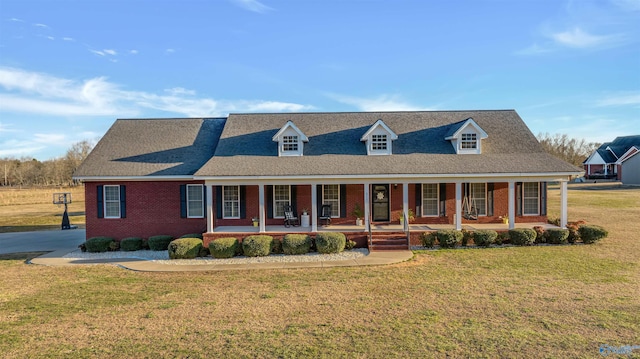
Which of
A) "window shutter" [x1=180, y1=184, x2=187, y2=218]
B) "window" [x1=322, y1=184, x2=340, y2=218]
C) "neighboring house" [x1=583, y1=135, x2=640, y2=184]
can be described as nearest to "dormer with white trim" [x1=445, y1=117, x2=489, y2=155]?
"window" [x1=322, y1=184, x2=340, y2=218]

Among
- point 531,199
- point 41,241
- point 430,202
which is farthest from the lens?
point 41,241

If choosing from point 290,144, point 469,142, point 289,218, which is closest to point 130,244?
point 289,218

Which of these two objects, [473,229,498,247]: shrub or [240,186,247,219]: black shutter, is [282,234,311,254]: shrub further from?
[473,229,498,247]: shrub

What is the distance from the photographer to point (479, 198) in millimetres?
19516

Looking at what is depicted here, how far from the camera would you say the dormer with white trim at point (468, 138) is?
1873cm

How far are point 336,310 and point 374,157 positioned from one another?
Answer: 10.8 metres

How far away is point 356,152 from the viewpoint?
1912 centimetres

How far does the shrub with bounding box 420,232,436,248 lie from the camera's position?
16.4 m

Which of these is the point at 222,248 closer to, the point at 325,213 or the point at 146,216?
the point at 325,213

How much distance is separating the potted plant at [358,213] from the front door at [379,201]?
0.73m

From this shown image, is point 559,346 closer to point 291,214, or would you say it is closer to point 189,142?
point 291,214

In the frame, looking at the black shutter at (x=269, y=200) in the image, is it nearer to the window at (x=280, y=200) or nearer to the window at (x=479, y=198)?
the window at (x=280, y=200)

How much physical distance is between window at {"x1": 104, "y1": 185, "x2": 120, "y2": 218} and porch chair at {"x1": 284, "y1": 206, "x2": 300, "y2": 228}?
849cm

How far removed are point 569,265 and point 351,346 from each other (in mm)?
10102
